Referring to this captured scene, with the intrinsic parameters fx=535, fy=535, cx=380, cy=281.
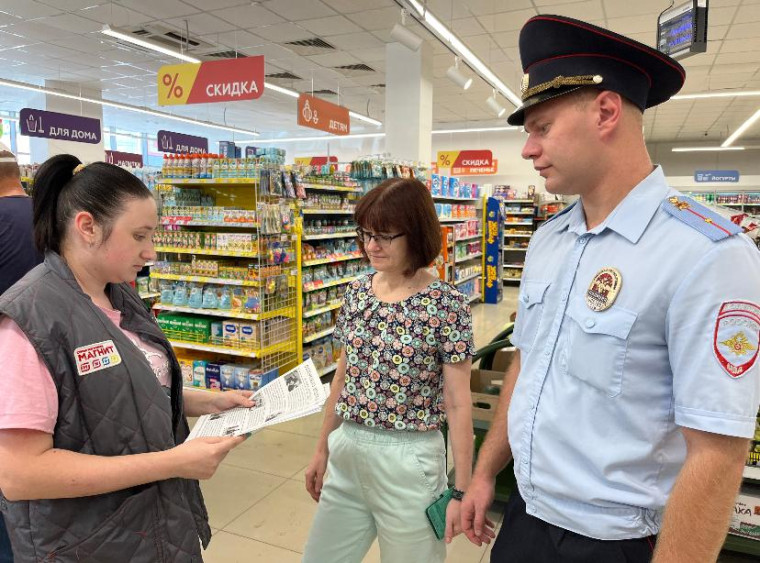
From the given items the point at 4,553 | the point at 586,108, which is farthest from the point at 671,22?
the point at 4,553

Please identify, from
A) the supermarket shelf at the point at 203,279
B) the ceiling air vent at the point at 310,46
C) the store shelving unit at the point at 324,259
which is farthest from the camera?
the ceiling air vent at the point at 310,46

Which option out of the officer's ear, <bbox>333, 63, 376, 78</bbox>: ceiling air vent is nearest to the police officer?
the officer's ear

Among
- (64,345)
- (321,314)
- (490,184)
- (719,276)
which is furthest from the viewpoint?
(490,184)

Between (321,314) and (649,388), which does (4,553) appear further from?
(321,314)

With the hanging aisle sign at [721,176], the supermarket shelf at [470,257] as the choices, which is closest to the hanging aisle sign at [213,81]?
the supermarket shelf at [470,257]

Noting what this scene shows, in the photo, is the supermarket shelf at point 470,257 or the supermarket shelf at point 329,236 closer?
the supermarket shelf at point 329,236

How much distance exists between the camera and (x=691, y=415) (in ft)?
3.06

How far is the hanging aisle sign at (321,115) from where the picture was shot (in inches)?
315

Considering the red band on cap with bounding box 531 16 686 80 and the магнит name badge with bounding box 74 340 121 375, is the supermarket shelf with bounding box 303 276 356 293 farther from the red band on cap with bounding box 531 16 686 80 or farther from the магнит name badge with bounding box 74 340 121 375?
the red band on cap with bounding box 531 16 686 80

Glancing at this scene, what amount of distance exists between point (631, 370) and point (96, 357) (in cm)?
111

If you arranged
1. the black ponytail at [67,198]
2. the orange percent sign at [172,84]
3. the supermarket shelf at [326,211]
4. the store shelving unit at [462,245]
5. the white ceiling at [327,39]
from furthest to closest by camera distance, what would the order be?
the store shelving unit at [462,245] → the white ceiling at [327,39] → the orange percent sign at [172,84] → the supermarket shelf at [326,211] → the black ponytail at [67,198]

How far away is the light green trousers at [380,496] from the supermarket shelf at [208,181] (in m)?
3.40

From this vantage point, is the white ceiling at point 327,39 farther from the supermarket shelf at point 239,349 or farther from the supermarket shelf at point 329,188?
the supermarket shelf at point 239,349

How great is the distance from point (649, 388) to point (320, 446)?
47.2 inches
